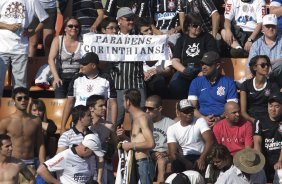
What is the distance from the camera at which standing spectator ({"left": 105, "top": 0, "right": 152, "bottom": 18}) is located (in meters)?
18.3

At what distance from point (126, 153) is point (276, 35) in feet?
12.0

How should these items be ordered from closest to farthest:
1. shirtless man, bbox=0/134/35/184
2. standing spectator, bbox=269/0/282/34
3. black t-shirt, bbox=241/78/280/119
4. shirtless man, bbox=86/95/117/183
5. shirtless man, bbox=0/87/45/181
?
shirtless man, bbox=0/134/35/184 < shirtless man, bbox=86/95/117/183 < shirtless man, bbox=0/87/45/181 < black t-shirt, bbox=241/78/280/119 < standing spectator, bbox=269/0/282/34

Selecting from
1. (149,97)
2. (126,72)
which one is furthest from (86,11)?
(149,97)

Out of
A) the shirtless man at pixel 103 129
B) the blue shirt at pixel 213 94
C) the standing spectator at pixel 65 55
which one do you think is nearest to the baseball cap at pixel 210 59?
the blue shirt at pixel 213 94

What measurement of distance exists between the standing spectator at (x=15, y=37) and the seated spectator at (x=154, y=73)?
1.63 metres

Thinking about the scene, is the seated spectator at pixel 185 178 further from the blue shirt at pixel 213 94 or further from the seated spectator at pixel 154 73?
the seated spectator at pixel 154 73

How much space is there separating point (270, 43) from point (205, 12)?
A: 1576mm

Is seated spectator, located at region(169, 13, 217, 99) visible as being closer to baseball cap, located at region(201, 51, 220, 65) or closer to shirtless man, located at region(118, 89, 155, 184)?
baseball cap, located at region(201, 51, 220, 65)

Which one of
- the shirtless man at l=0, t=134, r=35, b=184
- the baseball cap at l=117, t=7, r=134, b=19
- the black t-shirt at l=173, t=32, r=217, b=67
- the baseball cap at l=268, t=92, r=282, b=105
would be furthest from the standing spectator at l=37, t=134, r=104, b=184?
the black t-shirt at l=173, t=32, r=217, b=67

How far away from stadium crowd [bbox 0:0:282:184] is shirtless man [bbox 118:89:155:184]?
1 centimetres

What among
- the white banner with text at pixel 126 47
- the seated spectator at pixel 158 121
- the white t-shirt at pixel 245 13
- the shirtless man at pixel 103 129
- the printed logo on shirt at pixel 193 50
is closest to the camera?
the shirtless man at pixel 103 129

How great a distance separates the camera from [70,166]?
562 inches

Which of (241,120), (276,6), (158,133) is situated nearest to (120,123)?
(158,133)

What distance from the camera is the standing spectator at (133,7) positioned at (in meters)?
18.3
